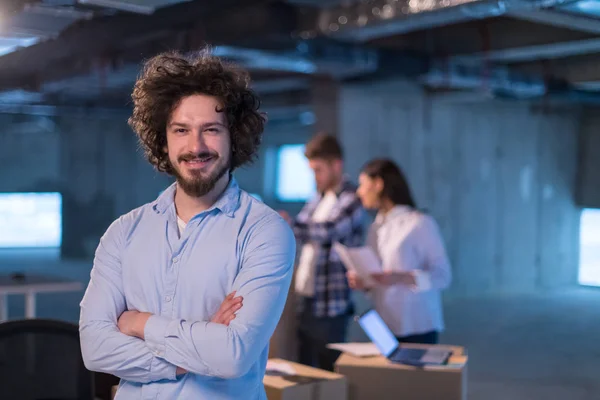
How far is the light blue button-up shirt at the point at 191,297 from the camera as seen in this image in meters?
1.53

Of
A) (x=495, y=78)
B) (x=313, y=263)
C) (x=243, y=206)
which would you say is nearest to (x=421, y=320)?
(x=313, y=263)

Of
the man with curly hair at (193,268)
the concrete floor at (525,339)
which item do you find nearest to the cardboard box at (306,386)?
the man with curly hair at (193,268)

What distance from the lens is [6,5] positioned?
356 cm

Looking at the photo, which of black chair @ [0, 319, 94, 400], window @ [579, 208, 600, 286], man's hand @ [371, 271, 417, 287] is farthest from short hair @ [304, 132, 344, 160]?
window @ [579, 208, 600, 286]

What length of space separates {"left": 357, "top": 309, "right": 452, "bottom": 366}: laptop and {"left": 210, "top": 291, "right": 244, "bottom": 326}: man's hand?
1251mm

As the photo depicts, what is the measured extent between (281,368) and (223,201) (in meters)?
1.24

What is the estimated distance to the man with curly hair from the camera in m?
1.54

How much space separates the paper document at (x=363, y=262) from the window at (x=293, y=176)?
1038 cm

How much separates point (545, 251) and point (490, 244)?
1030mm

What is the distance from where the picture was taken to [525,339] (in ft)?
21.4

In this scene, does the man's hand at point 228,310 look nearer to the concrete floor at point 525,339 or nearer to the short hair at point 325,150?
the short hair at point 325,150

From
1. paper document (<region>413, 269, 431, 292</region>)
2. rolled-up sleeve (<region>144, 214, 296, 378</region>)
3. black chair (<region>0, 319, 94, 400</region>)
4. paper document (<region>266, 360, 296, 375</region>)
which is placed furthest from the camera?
paper document (<region>413, 269, 431, 292</region>)

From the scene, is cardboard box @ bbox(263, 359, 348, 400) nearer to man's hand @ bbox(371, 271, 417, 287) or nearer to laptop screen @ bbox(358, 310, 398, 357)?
laptop screen @ bbox(358, 310, 398, 357)

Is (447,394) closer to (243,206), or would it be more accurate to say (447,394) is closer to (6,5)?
(243,206)
